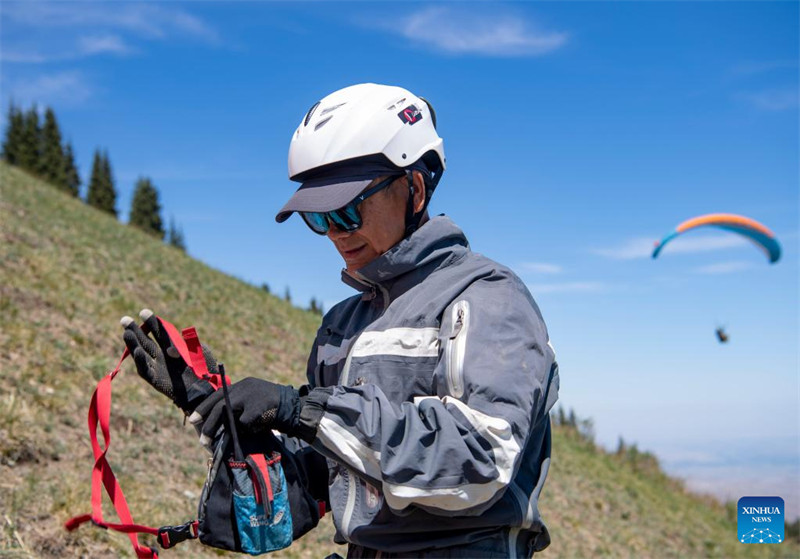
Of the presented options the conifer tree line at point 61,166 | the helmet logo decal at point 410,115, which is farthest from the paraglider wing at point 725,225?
the conifer tree line at point 61,166

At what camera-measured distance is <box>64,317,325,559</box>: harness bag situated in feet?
7.22

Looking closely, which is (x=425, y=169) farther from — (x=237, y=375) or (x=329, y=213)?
(x=237, y=375)

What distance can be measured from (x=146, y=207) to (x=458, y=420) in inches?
2584

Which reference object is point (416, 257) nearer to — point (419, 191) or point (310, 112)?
point (419, 191)

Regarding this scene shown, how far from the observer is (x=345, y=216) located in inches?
87.6

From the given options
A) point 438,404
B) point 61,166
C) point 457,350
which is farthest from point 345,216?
point 61,166

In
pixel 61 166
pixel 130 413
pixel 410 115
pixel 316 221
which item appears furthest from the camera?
pixel 61 166

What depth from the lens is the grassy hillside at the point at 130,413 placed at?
563cm

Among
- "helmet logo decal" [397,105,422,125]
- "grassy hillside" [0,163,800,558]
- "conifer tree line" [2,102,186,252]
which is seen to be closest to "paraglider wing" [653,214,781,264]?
"grassy hillside" [0,163,800,558]

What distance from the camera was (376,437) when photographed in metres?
1.76

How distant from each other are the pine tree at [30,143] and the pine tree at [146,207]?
8.45 m

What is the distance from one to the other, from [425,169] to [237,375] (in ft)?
31.5

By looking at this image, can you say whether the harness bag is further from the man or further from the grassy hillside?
the grassy hillside

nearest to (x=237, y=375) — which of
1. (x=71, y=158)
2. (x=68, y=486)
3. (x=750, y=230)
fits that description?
(x=68, y=486)
